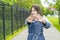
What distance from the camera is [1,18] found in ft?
42.9

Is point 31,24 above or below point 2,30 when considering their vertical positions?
above

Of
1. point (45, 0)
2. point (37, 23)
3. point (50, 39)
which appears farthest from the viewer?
point (45, 0)

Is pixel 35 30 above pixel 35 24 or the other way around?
the other way around

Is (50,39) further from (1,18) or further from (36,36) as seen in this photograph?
(36,36)

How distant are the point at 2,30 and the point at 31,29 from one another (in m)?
7.22

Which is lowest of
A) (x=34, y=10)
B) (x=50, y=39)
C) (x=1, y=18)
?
(x=50, y=39)

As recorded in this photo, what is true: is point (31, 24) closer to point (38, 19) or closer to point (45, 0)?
point (38, 19)

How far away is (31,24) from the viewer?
6285 millimetres

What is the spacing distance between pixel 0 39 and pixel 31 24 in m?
6.72

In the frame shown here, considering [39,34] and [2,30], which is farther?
[2,30]

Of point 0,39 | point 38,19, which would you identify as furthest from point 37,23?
point 0,39

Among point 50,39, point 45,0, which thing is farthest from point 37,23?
point 45,0

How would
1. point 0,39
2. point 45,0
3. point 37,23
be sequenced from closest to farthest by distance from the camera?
point 37,23
point 0,39
point 45,0

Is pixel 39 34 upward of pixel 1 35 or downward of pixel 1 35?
upward
